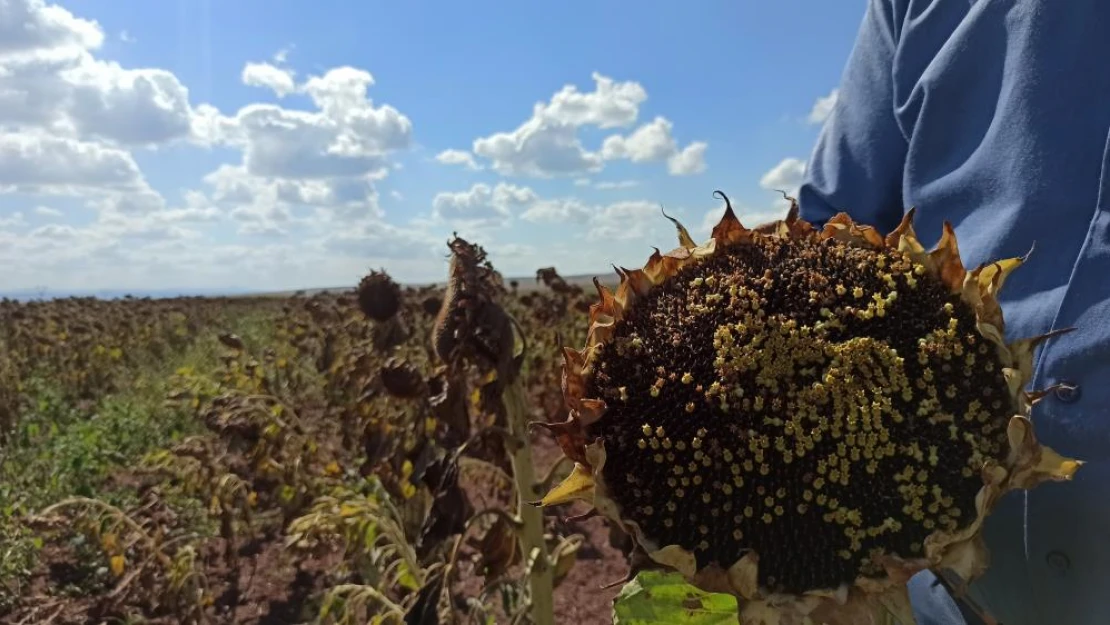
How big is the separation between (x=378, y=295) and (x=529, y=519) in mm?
3047

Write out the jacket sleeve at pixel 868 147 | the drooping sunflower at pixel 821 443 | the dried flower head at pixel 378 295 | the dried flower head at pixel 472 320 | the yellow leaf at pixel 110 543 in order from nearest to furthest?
the drooping sunflower at pixel 821 443 < the jacket sleeve at pixel 868 147 < the dried flower head at pixel 472 320 < the yellow leaf at pixel 110 543 < the dried flower head at pixel 378 295

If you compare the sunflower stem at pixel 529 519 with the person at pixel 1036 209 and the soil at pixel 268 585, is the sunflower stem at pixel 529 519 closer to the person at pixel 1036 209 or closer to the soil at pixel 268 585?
the person at pixel 1036 209

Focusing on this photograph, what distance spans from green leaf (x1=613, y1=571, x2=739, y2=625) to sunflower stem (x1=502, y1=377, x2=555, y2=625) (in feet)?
4.60

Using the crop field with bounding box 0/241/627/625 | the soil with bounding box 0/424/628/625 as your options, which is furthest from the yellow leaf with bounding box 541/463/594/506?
the soil with bounding box 0/424/628/625

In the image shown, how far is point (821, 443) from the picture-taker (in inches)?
31.5

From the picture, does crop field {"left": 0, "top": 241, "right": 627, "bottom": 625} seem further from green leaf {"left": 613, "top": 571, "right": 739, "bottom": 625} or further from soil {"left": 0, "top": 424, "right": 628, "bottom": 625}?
green leaf {"left": 613, "top": 571, "right": 739, "bottom": 625}

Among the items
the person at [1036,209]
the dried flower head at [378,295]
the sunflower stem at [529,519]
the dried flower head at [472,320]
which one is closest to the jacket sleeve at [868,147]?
the person at [1036,209]

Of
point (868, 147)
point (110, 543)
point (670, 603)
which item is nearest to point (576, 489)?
point (670, 603)

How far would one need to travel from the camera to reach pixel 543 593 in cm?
248

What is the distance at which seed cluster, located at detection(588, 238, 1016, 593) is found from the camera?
0.80 meters

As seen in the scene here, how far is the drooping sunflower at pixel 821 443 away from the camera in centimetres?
80

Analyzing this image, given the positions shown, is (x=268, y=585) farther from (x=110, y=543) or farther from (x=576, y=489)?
(x=576, y=489)

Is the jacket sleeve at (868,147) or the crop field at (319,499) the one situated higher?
the jacket sleeve at (868,147)

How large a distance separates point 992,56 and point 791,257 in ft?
1.93
